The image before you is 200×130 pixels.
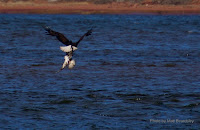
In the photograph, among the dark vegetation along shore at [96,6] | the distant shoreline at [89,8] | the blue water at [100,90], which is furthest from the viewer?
the dark vegetation along shore at [96,6]

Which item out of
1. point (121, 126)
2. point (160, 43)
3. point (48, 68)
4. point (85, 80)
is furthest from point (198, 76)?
point (160, 43)

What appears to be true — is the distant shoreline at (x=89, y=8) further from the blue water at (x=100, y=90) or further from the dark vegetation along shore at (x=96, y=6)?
the blue water at (x=100, y=90)

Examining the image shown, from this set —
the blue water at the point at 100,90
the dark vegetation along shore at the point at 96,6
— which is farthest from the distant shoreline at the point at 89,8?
the blue water at the point at 100,90

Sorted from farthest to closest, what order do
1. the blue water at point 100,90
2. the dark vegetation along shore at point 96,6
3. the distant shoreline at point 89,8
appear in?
the dark vegetation along shore at point 96,6, the distant shoreline at point 89,8, the blue water at point 100,90

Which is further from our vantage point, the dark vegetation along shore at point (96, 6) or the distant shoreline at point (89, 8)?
the dark vegetation along shore at point (96, 6)

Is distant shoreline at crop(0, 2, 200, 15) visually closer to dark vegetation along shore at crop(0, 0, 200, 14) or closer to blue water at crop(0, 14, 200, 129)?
dark vegetation along shore at crop(0, 0, 200, 14)

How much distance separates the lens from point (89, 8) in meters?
99.9

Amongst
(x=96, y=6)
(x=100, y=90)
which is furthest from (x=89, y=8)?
(x=100, y=90)

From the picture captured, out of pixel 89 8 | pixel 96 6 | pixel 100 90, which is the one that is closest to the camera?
pixel 100 90

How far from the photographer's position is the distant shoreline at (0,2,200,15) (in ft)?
307

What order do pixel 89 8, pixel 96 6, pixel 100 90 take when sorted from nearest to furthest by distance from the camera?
1. pixel 100 90
2. pixel 96 6
3. pixel 89 8

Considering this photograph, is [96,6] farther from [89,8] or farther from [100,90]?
[100,90]

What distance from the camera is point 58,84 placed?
631 inches

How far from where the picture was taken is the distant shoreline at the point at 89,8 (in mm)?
93438
